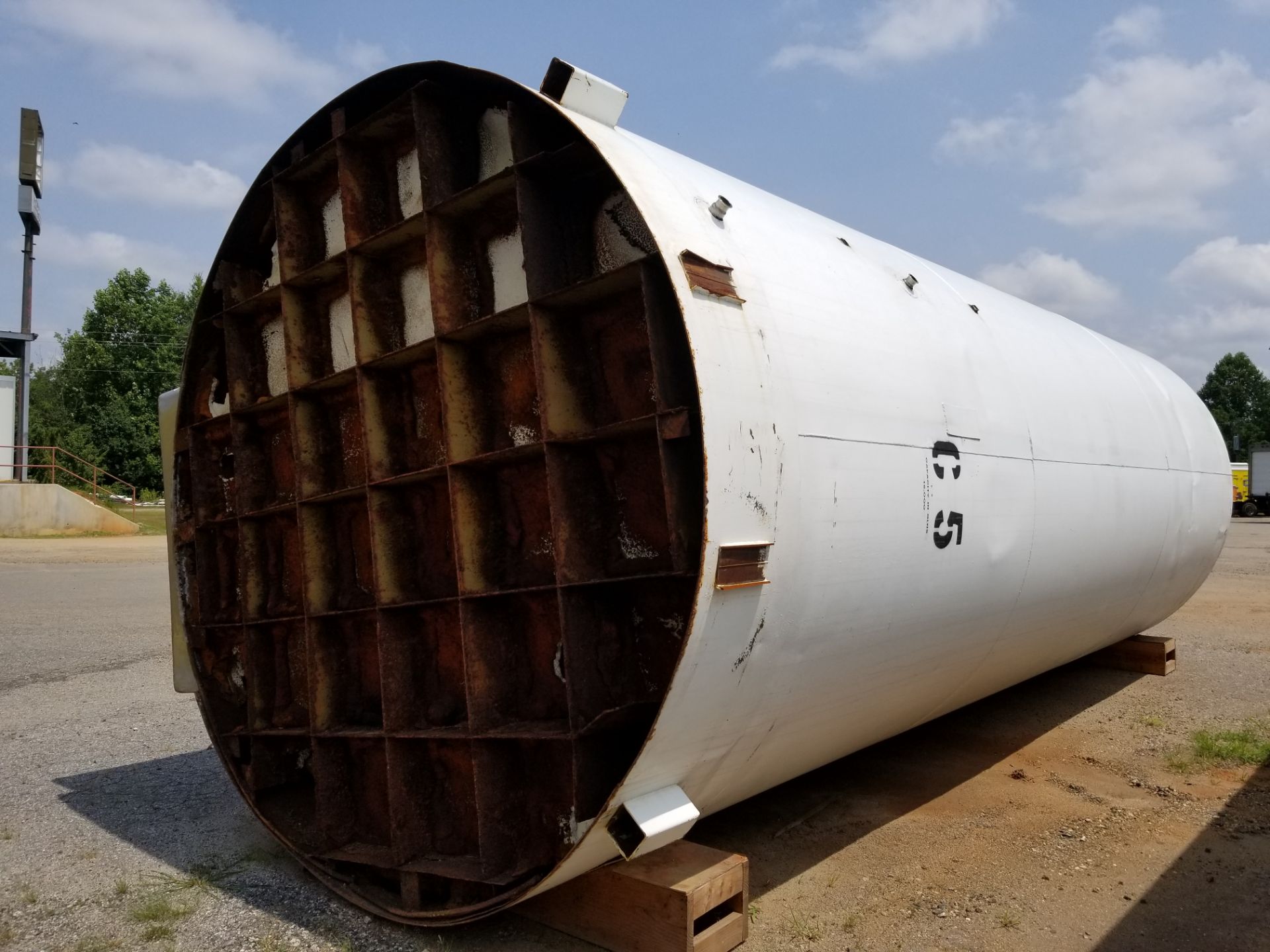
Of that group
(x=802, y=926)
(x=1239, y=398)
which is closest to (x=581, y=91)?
(x=802, y=926)

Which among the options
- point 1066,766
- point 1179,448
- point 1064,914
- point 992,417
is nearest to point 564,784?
point 1064,914

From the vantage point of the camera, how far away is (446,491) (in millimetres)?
3340

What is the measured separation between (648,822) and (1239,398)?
93.8m

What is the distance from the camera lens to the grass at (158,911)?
10.6 ft

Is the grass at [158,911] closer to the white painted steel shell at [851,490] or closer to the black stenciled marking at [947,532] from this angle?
the white painted steel shell at [851,490]

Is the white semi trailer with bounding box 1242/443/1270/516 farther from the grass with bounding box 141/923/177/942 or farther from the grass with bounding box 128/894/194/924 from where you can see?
the grass with bounding box 141/923/177/942

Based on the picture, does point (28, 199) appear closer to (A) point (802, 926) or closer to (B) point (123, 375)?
(B) point (123, 375)

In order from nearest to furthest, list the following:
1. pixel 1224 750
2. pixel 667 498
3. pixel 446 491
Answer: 1. pixel 667 498
2. pixel 446 491
3. pixel 1224 750

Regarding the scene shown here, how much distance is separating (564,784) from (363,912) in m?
0.96

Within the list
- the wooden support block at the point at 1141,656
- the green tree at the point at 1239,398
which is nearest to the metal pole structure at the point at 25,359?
the wooden support block at the point at 1141,656

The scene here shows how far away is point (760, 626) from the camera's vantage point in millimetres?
2645

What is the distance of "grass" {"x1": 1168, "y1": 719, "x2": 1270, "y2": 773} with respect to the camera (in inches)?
Result: 195

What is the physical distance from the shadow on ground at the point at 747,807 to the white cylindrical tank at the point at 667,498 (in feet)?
0.90

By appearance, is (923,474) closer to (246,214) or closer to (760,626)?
(760,626)
